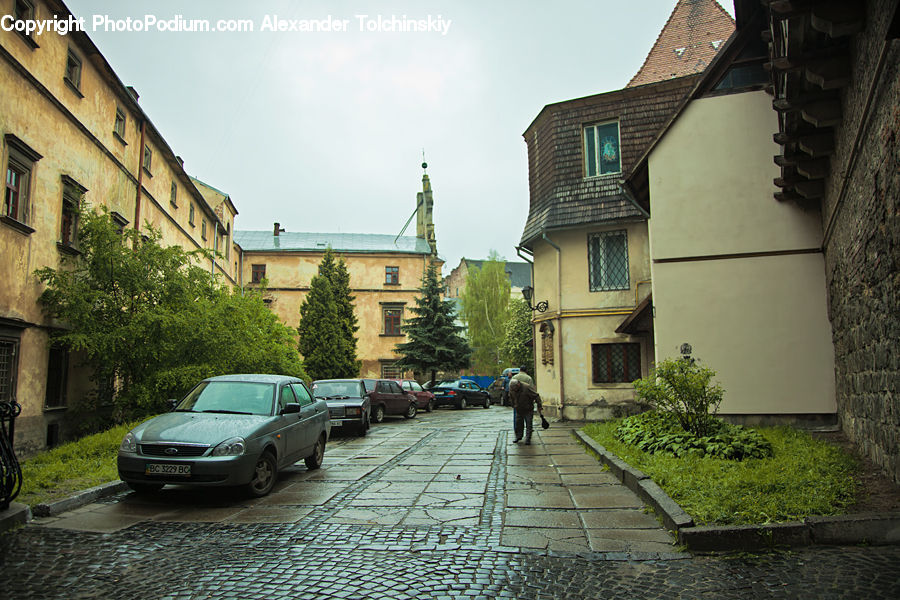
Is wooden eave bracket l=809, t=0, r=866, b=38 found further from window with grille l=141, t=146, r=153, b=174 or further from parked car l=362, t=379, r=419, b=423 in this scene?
window with grille l=141, t=146, r=153, b=174

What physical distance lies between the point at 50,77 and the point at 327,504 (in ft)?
39.0

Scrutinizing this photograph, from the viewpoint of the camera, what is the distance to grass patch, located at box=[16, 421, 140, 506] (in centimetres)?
769

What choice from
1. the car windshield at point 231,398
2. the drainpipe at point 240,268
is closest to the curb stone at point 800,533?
the car windshield at point 231,398

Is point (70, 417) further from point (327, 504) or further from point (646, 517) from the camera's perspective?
point (646, 517)

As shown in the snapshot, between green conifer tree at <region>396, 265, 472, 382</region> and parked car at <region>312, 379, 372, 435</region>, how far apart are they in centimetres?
1911

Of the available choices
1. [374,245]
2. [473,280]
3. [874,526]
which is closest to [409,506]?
[874,526]

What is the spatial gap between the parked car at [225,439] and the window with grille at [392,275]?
122 feet

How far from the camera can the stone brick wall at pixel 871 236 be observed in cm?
577

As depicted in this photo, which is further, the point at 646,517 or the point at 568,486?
the point at 568,486

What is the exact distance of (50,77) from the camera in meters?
13.7

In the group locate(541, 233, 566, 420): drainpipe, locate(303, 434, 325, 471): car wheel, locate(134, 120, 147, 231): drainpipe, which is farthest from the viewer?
locate(541, 233, 566, 420): drainpipe

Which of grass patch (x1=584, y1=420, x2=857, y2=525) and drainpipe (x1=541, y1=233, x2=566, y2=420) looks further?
drainpipe (x1=541, y1=233, x2=566, y2=420)

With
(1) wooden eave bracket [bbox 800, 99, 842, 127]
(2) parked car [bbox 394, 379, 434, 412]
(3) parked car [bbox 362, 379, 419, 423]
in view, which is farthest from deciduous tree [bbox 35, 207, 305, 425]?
(2) parked car [bbox 394, 379, 434, 412]

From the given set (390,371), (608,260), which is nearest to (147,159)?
(608,260)
